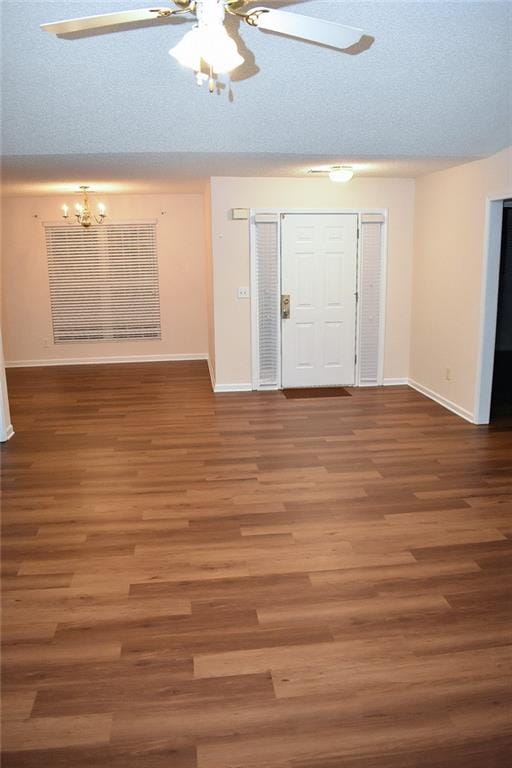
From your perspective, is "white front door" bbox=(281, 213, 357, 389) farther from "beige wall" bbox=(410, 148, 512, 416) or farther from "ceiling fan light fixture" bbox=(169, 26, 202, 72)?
"ceiling fan light fixture" bbox=(169, 26, 202, 72)

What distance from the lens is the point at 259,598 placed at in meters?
3.01

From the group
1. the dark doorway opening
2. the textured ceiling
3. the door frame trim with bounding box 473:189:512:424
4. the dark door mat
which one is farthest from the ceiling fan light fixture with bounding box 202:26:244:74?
the dark door mat

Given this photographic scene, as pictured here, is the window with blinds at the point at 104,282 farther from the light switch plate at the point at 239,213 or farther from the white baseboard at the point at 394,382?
the white baseboard at the point at 394,382

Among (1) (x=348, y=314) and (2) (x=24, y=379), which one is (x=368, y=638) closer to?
(1) (x=348, y=314)

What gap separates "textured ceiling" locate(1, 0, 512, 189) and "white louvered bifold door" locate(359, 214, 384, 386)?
174 centimetres

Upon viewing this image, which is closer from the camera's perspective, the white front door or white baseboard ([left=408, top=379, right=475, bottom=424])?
white baseboard ([left=408, top=379, right=475, bottom=424])

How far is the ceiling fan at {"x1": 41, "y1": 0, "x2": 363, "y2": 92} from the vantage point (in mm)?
2260

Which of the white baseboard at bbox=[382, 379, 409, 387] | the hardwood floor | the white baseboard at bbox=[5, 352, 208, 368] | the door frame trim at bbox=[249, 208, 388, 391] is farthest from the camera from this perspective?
the white baseboard at bbox=[5, 352, 208, 368]

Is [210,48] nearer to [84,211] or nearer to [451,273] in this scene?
[451,273]

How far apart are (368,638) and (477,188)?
14.4ft

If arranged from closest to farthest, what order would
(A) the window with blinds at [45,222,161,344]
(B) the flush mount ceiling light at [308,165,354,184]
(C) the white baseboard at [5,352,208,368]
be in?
(B) the flush mount ceiling light at [308,165,354,184], (A) the window with blinds at [45,222,161,344], (C) the white baseboard at [5,352,208,368]

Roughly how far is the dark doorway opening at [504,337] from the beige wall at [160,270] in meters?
4.45

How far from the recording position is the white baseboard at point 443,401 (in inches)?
232

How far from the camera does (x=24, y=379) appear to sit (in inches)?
320
